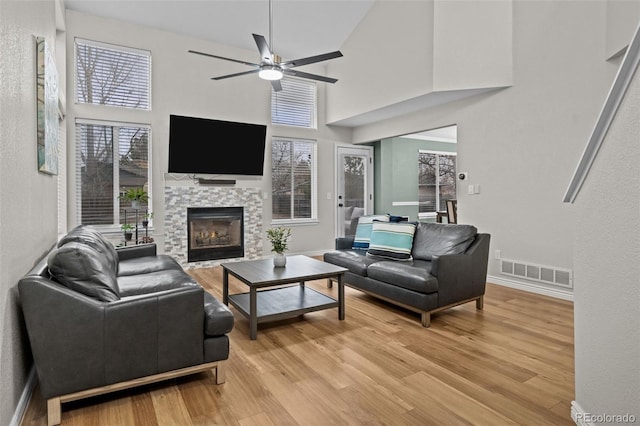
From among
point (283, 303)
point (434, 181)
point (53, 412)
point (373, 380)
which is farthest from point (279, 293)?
point (434, 181)

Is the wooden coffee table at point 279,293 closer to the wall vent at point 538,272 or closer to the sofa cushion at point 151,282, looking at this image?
the sofa cushion at point 151,282

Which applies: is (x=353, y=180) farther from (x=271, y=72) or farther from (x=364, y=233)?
(x=271, y=72)

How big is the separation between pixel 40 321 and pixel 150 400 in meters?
0.74

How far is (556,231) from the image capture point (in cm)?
419

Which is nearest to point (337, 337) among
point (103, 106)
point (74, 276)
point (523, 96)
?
point (74, 276)

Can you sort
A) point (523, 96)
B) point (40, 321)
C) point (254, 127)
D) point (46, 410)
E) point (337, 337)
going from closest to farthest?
point (40, 321) → point (46, 410) → point (337, 337) → point (523, 96) → point (254, 127)

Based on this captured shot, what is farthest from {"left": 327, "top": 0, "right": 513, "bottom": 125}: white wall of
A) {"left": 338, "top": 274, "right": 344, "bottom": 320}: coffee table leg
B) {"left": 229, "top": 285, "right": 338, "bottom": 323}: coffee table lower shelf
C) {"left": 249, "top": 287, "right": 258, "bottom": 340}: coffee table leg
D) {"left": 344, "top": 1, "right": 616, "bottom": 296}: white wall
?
{"left": 249, "top": 287, "right": 258, "bottom": 340}: coffee table leg

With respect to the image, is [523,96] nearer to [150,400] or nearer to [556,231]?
[556,231]

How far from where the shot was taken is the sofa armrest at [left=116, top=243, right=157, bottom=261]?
3.96 meters

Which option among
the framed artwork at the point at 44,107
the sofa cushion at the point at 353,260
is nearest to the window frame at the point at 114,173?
the framed artwork at the point at 44,107

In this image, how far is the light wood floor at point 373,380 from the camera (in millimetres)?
1930

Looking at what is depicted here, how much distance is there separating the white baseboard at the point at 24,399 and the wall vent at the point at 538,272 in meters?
4.88

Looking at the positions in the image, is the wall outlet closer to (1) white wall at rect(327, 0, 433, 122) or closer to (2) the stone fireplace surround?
(1) white wall at rect(327, 0, 433, 122)

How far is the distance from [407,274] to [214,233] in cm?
382
